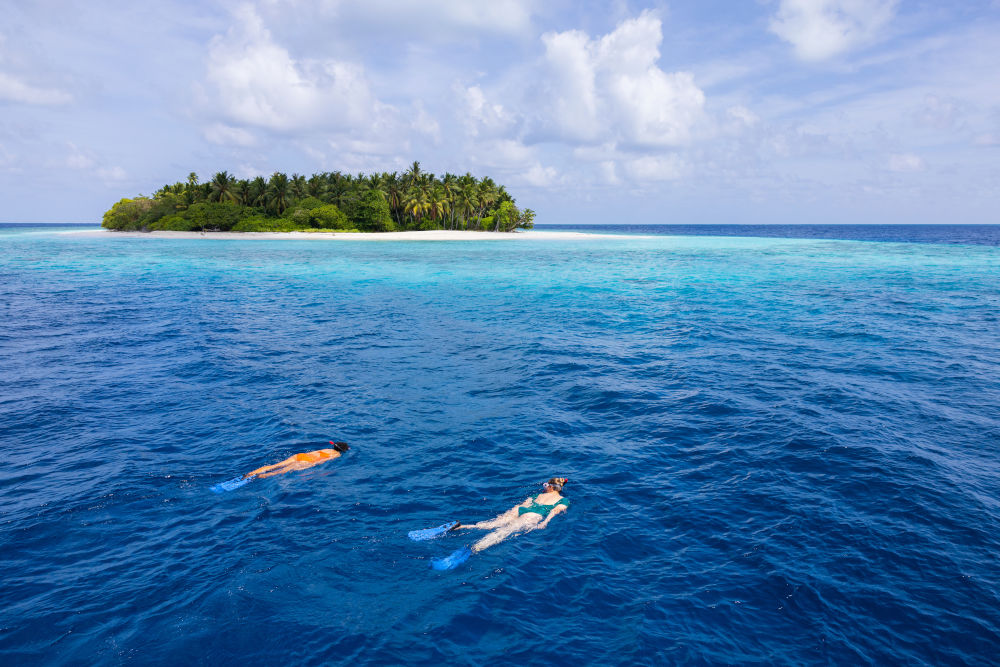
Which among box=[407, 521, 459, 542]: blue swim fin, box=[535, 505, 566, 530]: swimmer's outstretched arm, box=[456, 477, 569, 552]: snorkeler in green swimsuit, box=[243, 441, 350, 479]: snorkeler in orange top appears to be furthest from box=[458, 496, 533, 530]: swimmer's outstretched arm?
box=[243, 441, 350, 479]: snorkeler in orange top

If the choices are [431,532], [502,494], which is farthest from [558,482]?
[431,532]

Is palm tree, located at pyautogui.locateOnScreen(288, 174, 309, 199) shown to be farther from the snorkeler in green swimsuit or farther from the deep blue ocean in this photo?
the snorkeler in green swimsuit

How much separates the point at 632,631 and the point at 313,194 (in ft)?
398

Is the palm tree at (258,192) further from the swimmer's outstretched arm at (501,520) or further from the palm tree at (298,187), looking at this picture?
the swimmer's outstretched arm at (501,520)

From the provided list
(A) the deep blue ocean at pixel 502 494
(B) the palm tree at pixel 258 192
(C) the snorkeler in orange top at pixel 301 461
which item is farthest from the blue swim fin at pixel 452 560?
(B) the palm tree at pixel 258 192

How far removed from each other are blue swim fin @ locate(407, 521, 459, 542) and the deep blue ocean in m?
0.23

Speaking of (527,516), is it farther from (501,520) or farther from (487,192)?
(487,192)

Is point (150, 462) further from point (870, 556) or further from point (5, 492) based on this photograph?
point (870, 556)

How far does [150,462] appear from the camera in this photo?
1182 centimetres

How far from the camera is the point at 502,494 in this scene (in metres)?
10.8

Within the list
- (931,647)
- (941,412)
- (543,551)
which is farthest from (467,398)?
(941,412)

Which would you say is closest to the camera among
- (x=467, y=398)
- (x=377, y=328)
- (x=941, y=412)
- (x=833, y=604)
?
(x=833, y=604)

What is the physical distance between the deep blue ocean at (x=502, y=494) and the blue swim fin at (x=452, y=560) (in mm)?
180

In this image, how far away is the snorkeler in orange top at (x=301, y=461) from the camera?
11461 mm
